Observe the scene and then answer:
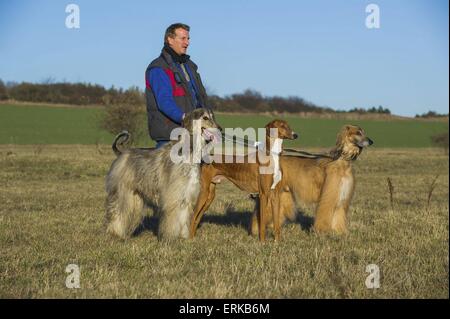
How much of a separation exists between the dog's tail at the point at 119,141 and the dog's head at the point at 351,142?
278 centimetres

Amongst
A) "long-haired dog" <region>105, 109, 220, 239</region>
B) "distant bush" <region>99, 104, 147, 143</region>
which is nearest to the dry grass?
"long-haired dog" <region>105, 109, 220, 239</region>

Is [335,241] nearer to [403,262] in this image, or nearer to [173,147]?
[403,262]

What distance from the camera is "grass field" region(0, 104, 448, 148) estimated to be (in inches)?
1529

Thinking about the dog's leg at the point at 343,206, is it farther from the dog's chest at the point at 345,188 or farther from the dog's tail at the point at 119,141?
→ the dog's tail at the point at 119,141

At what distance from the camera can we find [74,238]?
7168 mm

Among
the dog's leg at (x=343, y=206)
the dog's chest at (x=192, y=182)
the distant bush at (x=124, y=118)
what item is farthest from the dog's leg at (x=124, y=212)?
the distant bush at (x=124, y=118)

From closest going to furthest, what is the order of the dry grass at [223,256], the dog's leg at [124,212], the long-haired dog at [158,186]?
1. the dry grass at [223,256]
2. the long-haired dog at [158,186]
3. the dog's leg at [124,212]

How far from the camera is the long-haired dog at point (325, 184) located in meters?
7.64

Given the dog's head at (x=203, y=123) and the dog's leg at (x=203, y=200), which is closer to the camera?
the dog's head at (x=203, y=123)

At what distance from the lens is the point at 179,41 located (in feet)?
22.6

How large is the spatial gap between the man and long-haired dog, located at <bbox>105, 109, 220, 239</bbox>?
0.30 m

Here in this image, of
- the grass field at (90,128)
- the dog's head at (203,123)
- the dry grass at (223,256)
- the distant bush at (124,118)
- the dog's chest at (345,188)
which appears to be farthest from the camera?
the grass field at (90,128)

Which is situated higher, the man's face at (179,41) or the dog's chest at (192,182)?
the man's face at (179,41)

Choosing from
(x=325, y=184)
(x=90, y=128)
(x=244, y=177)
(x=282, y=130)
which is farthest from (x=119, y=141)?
(x=90, y=128)
